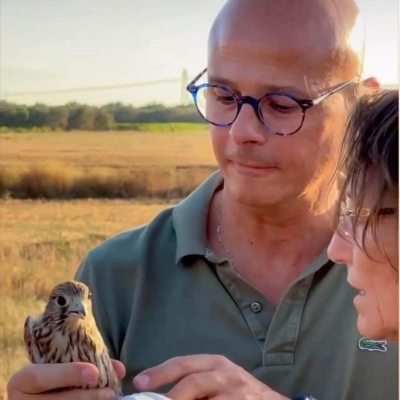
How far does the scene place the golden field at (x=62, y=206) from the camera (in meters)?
1.62

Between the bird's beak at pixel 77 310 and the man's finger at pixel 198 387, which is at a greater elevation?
the bird's beak at pixel 77 310

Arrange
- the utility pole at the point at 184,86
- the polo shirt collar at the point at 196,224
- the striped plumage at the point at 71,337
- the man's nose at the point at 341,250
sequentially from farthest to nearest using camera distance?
the utility pole at the point at 184,86
the polo shirt collar at the point at 196,224
the striped plumage at the point at 71,337
the man's nose at the point at 341,250

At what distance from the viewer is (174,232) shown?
56.6 inches

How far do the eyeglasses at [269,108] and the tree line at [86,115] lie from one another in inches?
12.2

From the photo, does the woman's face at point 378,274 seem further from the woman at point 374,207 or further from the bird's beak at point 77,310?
the bird's beak at point 77,310

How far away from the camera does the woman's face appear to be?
0.92 m

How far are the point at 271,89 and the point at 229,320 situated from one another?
→ 1.27 ft

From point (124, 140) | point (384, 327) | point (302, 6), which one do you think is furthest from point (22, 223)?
point (384, 327)

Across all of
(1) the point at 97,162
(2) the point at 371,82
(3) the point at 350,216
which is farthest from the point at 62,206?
(3) the point at 350,216

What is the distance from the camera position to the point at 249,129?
4.10 ft

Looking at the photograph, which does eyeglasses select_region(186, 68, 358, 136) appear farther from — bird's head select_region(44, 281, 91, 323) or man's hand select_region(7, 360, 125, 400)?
man's hand select_region(7, 360, 125, 400)

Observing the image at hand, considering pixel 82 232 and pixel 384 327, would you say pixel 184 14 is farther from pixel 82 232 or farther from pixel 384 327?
pixel 384 327

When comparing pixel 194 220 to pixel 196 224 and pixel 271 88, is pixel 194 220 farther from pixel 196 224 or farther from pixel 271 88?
pixel 271 88

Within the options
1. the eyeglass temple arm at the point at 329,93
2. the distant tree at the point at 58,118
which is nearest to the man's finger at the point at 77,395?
the eyeglass temple arm at the point at 329,93
